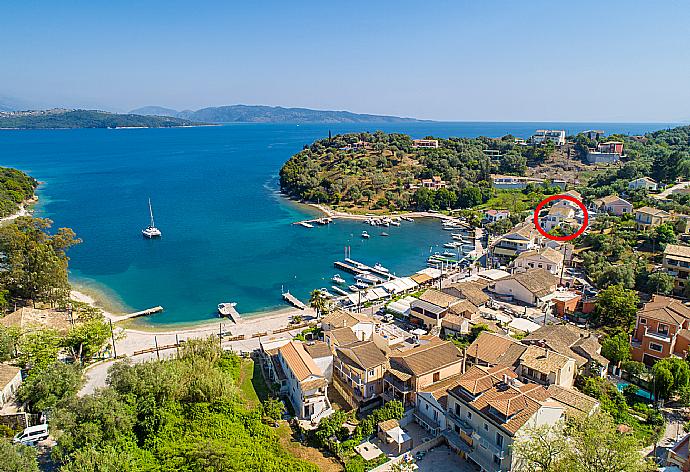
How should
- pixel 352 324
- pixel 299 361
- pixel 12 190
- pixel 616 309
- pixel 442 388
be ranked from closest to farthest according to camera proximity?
pixel 442 388 < pixel 299 361 < pixel 352 324 < pixel 616 309 < pixel 12 190

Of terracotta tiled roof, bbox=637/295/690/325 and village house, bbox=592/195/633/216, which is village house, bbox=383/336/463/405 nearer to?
terracotta tiled roof, bbox=637/295/690/325

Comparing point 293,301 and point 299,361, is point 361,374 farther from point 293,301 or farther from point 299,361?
point 293,301

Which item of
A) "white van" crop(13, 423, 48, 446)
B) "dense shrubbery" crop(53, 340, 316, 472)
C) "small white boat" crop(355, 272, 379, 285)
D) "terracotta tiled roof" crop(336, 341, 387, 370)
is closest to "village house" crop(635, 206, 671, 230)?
"small white boat" crop(355, 272, 379, 285)

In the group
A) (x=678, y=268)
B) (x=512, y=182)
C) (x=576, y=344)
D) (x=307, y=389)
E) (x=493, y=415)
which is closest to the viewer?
(x=493, y=415)

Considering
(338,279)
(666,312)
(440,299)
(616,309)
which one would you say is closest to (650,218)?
(616,309)

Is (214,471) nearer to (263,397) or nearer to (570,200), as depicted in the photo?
(263,397)

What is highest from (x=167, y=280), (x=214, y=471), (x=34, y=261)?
(x=34, y=261)

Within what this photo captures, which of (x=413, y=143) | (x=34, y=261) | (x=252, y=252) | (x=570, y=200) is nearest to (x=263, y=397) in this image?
(x=34, y=261)

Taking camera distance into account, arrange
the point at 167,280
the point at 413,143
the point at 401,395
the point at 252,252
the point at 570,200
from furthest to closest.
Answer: the point at 413,143
the point at 570,200
the point at 252,252
the point at 167,280
the point at 401,395
